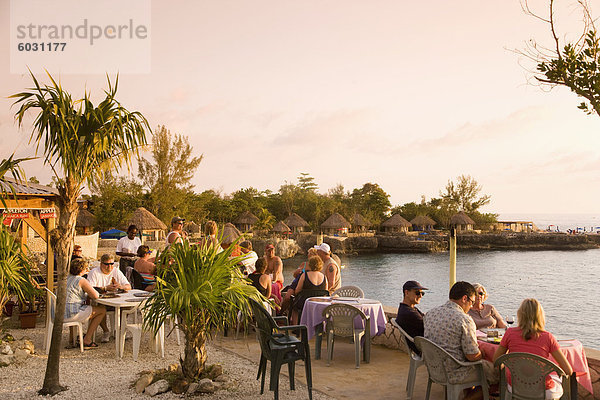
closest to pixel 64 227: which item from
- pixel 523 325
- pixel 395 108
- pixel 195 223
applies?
pixel 523 325

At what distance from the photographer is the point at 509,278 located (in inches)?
1588

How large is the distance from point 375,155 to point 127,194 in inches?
1588

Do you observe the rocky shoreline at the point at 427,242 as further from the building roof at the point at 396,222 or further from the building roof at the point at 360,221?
the building roof at the point at 360,221

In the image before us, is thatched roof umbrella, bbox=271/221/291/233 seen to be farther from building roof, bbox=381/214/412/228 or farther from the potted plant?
the potted plant

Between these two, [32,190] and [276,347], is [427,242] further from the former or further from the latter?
[276,347]

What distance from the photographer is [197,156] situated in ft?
127

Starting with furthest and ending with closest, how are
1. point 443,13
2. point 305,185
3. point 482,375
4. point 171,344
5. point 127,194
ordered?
1. point 305,185
2. point 127,194
3. point 443,13
4. point 171,344
5. point 482,375

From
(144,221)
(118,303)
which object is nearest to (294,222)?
(144,221)

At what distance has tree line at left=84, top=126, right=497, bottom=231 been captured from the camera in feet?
118

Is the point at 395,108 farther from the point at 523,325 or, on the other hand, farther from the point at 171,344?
the point at 523,325

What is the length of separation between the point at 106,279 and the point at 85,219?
29732mm

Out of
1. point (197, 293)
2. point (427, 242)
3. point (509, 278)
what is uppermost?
point (197, 293)

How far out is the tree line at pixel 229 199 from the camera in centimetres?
3588

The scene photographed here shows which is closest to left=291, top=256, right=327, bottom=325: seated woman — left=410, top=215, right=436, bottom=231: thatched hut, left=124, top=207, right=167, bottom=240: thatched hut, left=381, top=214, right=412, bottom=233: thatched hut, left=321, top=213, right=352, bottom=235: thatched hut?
left=124, top=207, right=167, bottom=240: thatched hut
